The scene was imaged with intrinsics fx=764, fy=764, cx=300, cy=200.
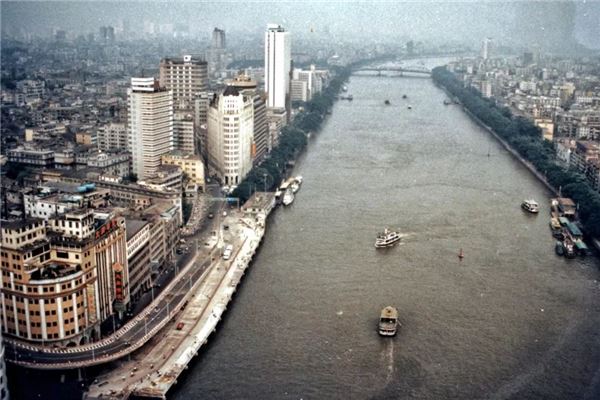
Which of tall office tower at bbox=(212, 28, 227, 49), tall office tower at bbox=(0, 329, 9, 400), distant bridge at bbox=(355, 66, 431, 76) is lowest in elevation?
tall office tower at bbox=(0, 329, 9, 400)

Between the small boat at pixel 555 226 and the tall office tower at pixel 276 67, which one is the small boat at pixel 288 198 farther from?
the tall office tower at pixel 276 67

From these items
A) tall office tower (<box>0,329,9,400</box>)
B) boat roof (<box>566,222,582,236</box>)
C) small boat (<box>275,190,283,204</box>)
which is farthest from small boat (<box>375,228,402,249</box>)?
tall office tower (<box>0,329,9,400</box>)

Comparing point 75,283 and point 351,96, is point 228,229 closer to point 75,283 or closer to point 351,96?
point 75,283

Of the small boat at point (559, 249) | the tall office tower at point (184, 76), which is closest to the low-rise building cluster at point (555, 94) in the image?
the small boat at point (559, 249)

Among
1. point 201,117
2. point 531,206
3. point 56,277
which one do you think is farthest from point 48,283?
point 201,117

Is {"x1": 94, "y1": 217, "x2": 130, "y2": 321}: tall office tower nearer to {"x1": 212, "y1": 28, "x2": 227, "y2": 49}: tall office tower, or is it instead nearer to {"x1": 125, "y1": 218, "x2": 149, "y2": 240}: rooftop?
{"x1": 125, "y1": 218, "x2": 149, "y2": 240}: rooftop

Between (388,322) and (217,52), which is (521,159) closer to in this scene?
(388,322)
